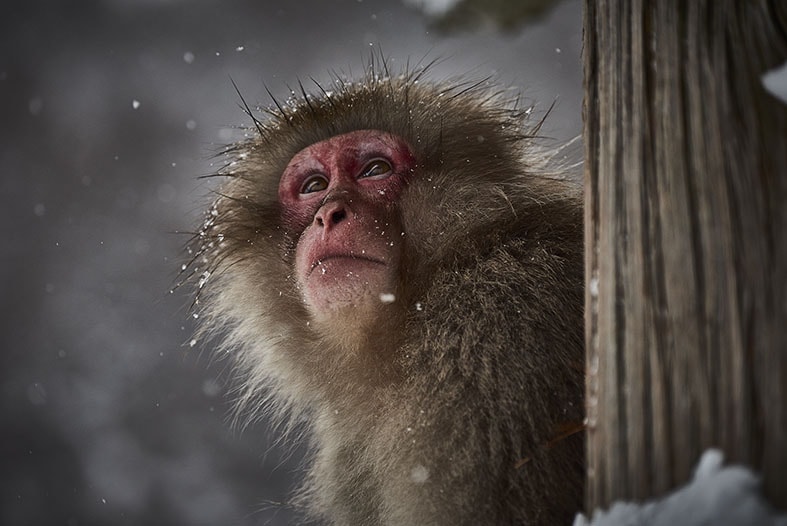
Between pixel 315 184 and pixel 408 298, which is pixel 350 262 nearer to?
pixel 408 298

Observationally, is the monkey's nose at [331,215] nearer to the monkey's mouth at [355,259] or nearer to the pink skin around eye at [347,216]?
the pink skin around eye at [347,216]

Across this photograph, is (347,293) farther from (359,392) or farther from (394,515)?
(394,515)

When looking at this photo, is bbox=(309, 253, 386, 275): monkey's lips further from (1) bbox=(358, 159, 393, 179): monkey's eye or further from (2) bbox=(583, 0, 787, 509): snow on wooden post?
(2) bbox=(583, 0, 787, 509): snow on wooden post

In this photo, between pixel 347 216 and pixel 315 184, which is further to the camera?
pixel 315 184

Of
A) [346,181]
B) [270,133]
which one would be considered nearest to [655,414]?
[346,181]

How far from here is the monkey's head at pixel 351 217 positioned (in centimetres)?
234

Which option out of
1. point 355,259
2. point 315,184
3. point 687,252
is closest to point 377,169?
point 315,184

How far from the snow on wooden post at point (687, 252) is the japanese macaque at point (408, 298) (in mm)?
726

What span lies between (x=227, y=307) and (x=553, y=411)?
5.37 ft

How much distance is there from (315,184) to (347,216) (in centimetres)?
44

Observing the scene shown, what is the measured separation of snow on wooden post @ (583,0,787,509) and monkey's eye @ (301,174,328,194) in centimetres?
164

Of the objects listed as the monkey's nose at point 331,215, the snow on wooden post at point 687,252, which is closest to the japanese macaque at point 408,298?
the monkey's nose at point 331,215

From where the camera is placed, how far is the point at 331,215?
2379 millimetres

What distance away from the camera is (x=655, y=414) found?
1024mm
